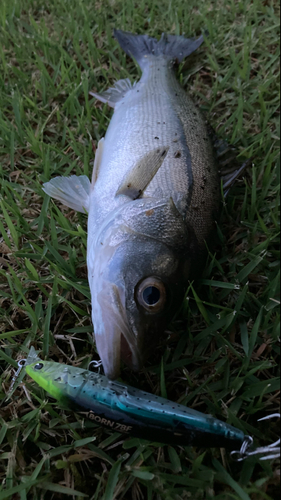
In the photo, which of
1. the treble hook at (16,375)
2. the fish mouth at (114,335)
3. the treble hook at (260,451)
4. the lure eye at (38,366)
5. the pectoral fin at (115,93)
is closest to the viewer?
the treble hook at (260,451)

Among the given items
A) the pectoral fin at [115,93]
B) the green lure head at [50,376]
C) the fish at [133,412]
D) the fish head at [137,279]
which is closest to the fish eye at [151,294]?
the fish head at [137,279]

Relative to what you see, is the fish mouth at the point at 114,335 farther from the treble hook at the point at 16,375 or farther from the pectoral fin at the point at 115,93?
the pectoral fin at the point at 115,93

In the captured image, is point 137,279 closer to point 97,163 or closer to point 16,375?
point 16,375

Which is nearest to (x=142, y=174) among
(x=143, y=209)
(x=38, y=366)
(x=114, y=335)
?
(x=143, y=209)

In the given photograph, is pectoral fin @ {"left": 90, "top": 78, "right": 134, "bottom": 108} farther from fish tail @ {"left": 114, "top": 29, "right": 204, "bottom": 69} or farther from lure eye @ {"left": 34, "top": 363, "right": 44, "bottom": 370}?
lure eye @ {"left": 34, "top": 363, "right": 44, "bottom": 370}

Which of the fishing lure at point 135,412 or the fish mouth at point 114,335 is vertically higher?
the fish mouth at point 114,335

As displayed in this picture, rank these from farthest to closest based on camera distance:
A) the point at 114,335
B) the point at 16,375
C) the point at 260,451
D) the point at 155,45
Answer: the point at 155,45, the point at 16,375, the point at 114,335, the point at 260,451
